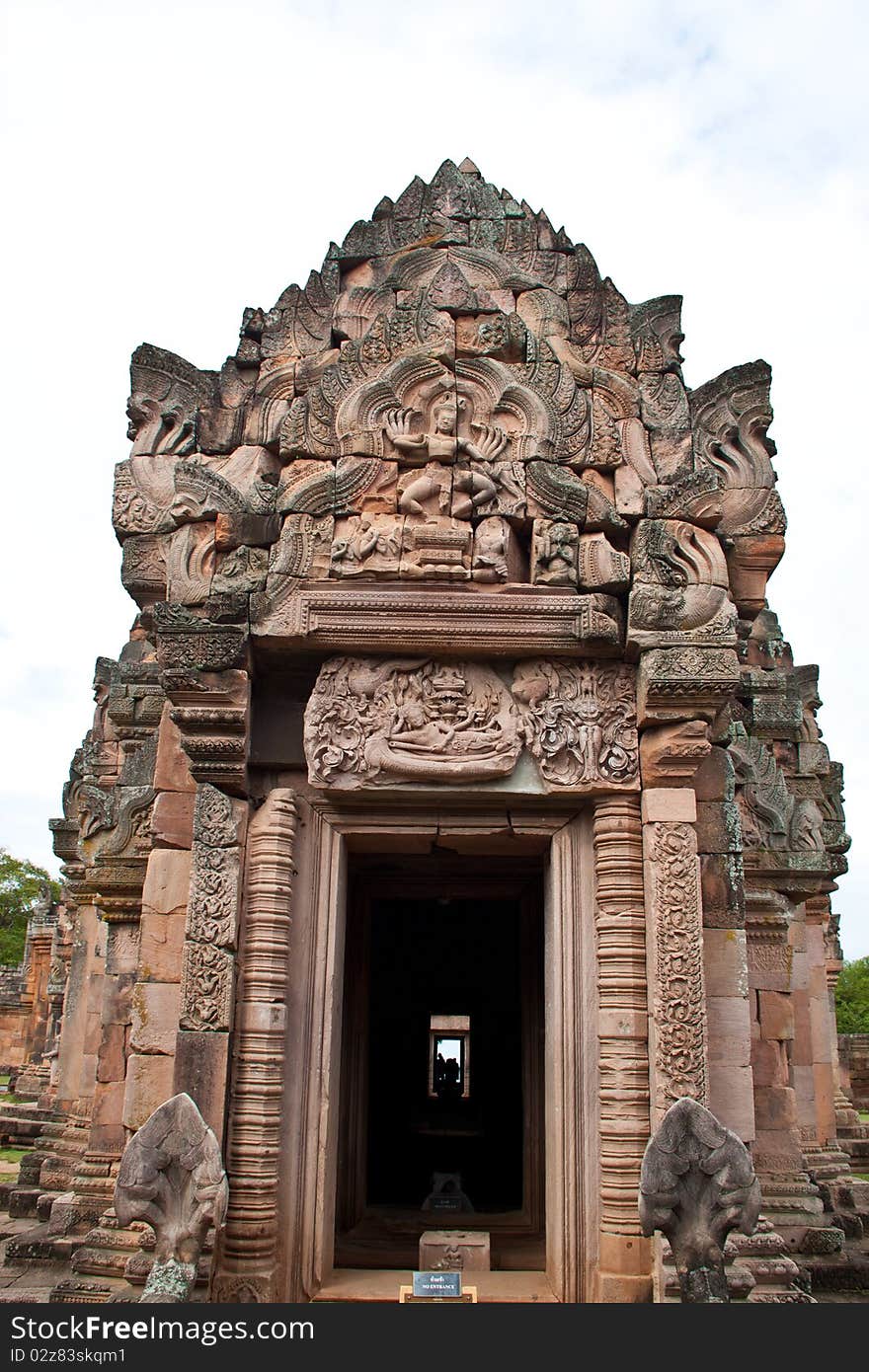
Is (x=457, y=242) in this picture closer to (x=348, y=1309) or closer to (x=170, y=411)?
(x=170, y=411)

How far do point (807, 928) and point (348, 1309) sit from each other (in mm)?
9667

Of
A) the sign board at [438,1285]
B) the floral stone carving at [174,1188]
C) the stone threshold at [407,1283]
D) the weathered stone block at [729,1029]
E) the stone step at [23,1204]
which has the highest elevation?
the weathered stone block at [729,1029]

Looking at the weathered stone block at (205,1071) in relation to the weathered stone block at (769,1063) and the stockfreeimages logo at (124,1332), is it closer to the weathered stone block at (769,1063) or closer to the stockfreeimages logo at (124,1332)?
the stockfreeimages logo at (124,1332)

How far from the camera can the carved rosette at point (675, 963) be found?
5934 millimetres

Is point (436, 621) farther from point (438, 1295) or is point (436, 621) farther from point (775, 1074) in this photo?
point (775, 1074)

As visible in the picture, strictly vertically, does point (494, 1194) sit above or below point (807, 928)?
below

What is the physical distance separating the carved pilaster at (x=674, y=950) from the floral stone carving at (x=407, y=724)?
964 millimetres

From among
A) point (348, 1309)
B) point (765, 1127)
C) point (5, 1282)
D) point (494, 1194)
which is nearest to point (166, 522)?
point (348, 1309)

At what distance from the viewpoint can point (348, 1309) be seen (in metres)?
4.83

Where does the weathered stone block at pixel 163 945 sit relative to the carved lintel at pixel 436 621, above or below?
below

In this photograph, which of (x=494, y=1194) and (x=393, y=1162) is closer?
(x=494, y=1194)

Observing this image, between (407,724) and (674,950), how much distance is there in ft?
6.59

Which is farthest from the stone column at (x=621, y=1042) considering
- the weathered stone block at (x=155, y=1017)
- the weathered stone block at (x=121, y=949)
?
the weathered stone block at (x=121, y=949)

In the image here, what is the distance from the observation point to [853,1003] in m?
42.2
